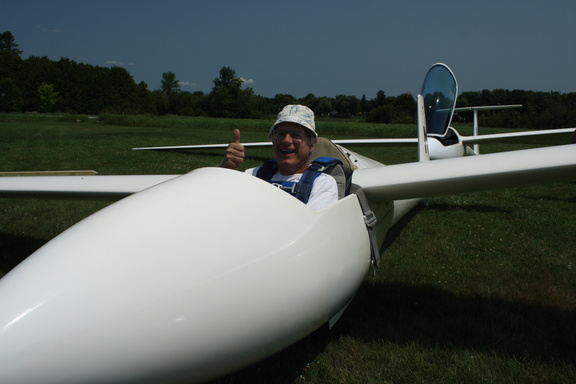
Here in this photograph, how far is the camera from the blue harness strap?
2.62 metres

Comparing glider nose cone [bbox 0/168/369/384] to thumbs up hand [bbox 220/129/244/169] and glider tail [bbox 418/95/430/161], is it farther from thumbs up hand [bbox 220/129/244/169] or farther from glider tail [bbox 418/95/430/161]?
glider tail [bbox 418/95/430/161]

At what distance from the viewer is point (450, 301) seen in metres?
3.60

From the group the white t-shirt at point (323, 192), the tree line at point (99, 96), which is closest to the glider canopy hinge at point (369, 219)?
the white t-shirt at point (323, 192)

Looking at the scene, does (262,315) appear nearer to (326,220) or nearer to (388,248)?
(326,220)

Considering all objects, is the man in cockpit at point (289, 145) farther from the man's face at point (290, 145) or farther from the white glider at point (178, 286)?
the white glider at point (178, 286)

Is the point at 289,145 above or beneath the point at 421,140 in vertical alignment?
above

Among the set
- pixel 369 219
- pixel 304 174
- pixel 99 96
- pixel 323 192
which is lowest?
pixel 369 219

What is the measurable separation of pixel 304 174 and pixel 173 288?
1.32 metres

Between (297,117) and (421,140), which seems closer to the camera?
(297,117)

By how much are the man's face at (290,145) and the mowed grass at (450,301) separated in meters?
1.22

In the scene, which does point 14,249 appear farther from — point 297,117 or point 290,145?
point 297,117

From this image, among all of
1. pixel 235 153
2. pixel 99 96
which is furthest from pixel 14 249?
pixel 99 96

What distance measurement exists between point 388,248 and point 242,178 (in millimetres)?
3403

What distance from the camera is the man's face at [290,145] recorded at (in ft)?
9.68
